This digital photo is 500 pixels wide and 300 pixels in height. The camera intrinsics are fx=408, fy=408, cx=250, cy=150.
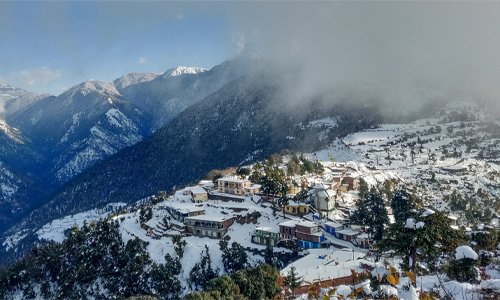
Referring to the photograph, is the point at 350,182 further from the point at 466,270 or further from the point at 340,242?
the point at 466,270

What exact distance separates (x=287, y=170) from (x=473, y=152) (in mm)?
84533

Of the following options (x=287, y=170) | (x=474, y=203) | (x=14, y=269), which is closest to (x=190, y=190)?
(x=287, y=170)

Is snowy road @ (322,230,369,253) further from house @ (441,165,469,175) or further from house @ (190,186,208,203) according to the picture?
house @ (441,165,469,175)

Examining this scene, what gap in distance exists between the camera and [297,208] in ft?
276

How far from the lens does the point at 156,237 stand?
261 feet

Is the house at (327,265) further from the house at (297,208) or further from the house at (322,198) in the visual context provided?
the house at (322,198)

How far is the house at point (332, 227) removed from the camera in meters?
76.4

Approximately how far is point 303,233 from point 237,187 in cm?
2407

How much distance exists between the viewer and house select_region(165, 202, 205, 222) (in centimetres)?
8256

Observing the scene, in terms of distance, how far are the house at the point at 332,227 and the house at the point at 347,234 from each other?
106 centimetres

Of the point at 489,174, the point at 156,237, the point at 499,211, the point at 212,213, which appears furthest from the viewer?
the point at 489,174

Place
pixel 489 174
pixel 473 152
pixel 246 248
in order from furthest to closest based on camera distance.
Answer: pixel 473 152, pixel 489 174, pixel 246 248

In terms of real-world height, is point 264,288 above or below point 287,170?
below

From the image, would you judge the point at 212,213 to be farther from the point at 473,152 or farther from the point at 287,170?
Result: the point at 473,152
